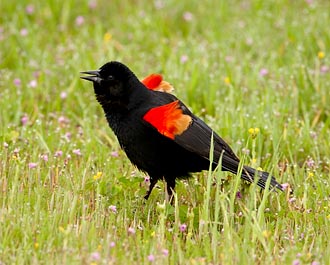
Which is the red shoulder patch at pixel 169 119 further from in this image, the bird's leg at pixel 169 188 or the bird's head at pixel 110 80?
the bird's leg at pixel 169 188

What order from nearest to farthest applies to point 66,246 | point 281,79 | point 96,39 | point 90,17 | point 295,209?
point 66,246
point 295,209
point 281,79
point 96,39
point 90,17

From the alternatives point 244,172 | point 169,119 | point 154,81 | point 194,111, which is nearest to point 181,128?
point 169,119

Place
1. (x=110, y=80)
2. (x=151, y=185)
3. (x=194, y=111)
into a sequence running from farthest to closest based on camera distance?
1. (x=194, y=111)
2. (x=151, y=185)
3. (x=110, y=80)

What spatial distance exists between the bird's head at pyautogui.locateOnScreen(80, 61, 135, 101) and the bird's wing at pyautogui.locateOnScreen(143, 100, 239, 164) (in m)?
0.36

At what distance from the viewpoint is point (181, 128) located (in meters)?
5.50

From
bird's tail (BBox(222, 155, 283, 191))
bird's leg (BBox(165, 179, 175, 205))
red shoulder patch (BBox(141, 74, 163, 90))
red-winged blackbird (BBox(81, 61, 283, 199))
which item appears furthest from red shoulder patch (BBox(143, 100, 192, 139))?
red shoulder patch (BBox(141, 74, 163, 90))

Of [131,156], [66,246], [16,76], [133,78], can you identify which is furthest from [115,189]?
[16,76]

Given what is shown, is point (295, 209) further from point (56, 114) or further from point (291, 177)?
point (56, 114)

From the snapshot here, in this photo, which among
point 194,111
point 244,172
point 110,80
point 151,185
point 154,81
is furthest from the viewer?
point 194,111

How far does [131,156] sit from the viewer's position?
5645 mm

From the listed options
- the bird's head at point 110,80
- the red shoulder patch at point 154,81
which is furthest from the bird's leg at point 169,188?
the red shoulder patch at point 154,81

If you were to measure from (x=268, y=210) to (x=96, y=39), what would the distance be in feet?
14.3

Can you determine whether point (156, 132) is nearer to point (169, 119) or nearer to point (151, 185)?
point (169, 119)

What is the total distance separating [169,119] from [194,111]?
2.28 m
